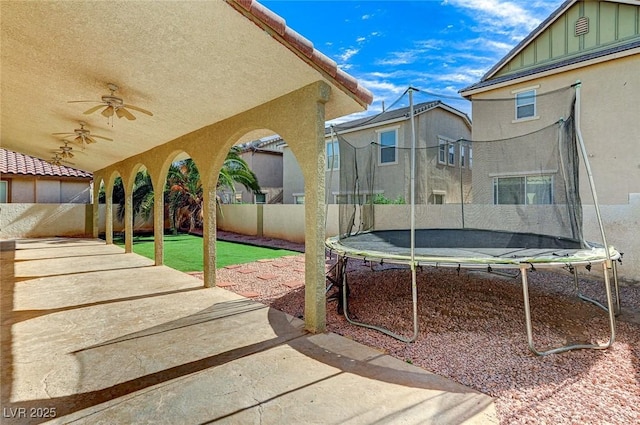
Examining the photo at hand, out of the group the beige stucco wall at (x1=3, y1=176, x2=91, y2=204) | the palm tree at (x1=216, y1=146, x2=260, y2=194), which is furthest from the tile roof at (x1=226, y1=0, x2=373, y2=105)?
the beige stucco wall at (x1=3, y1=176, x2=91, y2=204)

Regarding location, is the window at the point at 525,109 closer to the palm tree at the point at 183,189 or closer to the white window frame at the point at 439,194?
the white window frame at the point at 439,194

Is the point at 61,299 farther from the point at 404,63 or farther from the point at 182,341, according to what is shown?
the point at 404,63

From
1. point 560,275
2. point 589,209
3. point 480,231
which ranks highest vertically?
point 589,209

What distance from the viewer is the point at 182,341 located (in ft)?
12.3

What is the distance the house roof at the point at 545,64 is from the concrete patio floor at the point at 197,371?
1121cm

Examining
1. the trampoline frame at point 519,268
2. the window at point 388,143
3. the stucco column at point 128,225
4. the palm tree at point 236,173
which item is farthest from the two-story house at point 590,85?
the stucco column at point 128,225

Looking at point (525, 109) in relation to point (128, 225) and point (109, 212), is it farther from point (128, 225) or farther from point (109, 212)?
point (109, 212)

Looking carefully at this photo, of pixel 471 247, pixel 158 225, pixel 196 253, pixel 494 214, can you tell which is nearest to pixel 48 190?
pixel 196 253

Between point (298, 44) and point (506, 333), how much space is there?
3.87m

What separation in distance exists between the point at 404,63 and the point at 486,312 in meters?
12.2

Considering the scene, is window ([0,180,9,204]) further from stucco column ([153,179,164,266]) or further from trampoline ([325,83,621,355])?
trampoline ([325,83,621,355])

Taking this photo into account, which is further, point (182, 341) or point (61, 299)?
point (61, 299)

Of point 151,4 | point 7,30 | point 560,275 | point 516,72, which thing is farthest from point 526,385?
point 516,72

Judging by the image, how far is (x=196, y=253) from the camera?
10156mm
